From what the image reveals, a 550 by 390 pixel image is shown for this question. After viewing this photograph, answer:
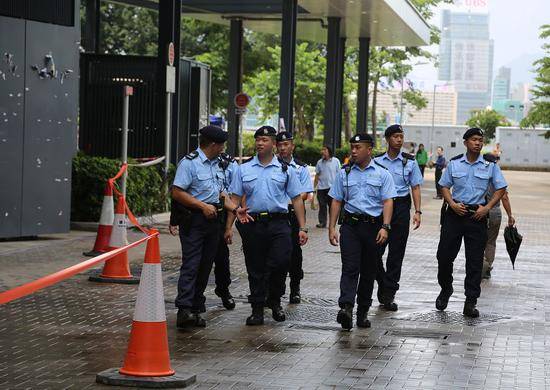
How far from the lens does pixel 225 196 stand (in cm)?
1109

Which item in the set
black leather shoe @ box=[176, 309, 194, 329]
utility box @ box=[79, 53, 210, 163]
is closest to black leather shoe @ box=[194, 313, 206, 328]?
black leather shoe @ box=[176, 309, 194, 329]

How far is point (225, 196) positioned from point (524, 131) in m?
86.0

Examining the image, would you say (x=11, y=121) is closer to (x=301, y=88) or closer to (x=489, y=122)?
(x=301, y=88)

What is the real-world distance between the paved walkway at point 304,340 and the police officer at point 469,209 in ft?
1.45

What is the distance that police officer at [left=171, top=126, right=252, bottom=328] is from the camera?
10.6m

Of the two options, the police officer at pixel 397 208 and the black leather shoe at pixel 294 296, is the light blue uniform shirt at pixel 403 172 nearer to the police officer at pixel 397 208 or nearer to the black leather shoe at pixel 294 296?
the police officer at pixel 397 208

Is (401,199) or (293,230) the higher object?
→ (401,199)

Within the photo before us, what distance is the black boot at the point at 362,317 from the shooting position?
1103 centimetres

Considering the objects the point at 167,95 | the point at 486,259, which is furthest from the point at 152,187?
the point at 486,259

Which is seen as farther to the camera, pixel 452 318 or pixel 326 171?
pixel 326 171

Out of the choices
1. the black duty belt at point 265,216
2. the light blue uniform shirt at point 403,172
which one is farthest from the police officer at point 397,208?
the black duty belt at point 265,216

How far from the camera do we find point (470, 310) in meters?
11.9

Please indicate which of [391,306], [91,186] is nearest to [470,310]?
[391,306]

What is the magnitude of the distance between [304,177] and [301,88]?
52078mm
